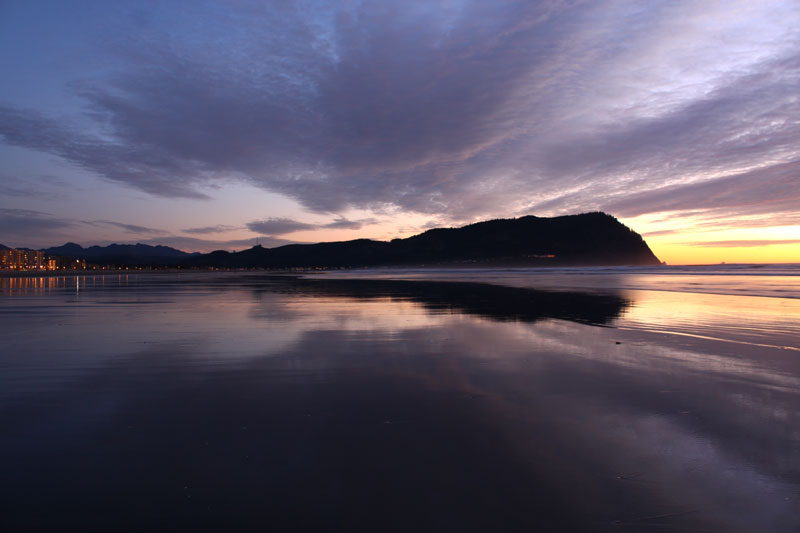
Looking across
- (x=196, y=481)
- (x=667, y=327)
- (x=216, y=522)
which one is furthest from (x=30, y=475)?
(x=667, y=327)

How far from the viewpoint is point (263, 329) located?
1175cm

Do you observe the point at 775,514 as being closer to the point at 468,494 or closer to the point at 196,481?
the point at 468,494

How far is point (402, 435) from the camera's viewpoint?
448cm

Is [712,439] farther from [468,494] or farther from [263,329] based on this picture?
[263,329]

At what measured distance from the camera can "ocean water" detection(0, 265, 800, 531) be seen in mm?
3176

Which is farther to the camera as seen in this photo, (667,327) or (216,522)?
(667,327)

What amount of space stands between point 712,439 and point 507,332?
669 cm

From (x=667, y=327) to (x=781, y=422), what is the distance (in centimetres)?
759

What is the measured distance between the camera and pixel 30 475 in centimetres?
368

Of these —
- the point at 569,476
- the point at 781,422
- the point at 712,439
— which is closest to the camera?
the point at 569,476

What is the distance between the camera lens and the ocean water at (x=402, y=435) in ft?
10.4

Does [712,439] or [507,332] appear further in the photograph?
[507,332]

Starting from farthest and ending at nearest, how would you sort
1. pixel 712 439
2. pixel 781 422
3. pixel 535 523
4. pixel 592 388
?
pixel 592 388
pixel 781 422
pixel 712 439
pixel 535 523

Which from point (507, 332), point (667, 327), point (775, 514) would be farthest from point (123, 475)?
point (667, 327)
